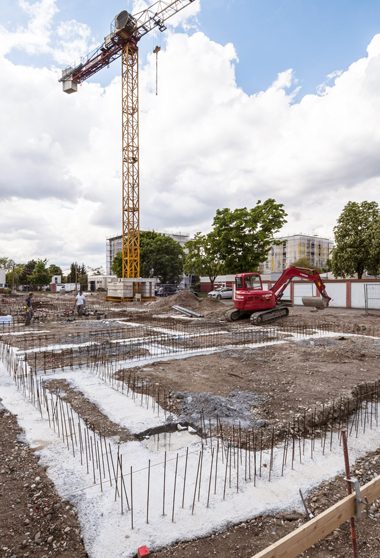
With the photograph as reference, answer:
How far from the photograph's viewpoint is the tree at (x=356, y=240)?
2927cm

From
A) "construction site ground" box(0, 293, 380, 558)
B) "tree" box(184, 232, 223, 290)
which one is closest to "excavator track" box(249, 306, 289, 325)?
"construction site ground" box(0, 293, 380, 558)

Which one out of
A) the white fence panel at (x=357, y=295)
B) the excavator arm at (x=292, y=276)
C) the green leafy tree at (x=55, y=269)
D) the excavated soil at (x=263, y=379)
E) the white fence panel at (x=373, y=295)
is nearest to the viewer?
the excavated soil at (x=263, y=379)

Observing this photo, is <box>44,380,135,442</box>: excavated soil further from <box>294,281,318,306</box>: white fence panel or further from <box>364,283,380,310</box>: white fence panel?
<box>294,281,318,306</box>: white fence panel

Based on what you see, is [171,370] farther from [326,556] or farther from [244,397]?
[326,556]

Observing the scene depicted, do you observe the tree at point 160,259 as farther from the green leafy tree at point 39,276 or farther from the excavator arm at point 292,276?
the excavator arm at point 292,276

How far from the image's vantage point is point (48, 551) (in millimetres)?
2875

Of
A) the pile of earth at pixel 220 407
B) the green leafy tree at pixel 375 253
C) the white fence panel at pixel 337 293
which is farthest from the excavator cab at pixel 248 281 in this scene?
the green leafy tree at pixel 375 253

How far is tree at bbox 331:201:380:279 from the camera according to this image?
96.0 ft

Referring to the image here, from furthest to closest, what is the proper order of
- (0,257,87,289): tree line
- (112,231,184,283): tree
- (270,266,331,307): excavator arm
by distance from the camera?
1. (0,257,87,289): tree line
2. (112,231,184,283): tree
3. (270,266,331,307): excavator arm

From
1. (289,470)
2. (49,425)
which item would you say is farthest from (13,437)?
(289,470)

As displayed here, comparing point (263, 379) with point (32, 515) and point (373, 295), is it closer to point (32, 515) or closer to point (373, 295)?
point (32, 515)

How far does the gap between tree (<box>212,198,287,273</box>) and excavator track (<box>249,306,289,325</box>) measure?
14440 mm

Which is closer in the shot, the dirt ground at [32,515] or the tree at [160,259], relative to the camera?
the dirt ground at [32,515]

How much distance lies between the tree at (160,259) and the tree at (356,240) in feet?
84.8
